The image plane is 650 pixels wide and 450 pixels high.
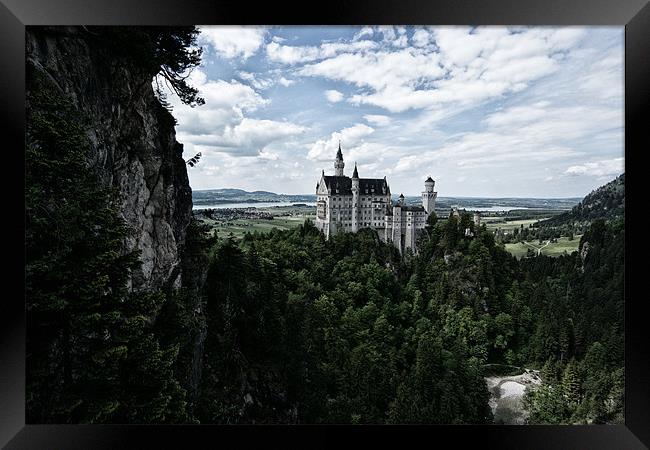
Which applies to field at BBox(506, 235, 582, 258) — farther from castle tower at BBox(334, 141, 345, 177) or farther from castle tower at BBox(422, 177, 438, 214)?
castle tower at BBox(334, 141, 345, 177)

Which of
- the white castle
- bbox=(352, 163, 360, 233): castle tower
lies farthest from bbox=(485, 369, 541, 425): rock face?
bbox=(352, 163, 360, 233): castle tower

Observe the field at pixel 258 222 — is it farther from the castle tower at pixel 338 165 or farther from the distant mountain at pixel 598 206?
the distant mountain at pixel 598 206

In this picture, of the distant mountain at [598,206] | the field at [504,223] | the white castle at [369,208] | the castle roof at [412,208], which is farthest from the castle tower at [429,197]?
the distant mountain at [598,206]

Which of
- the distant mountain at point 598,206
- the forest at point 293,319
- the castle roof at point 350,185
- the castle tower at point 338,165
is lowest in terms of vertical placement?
the forest at point 293,319
